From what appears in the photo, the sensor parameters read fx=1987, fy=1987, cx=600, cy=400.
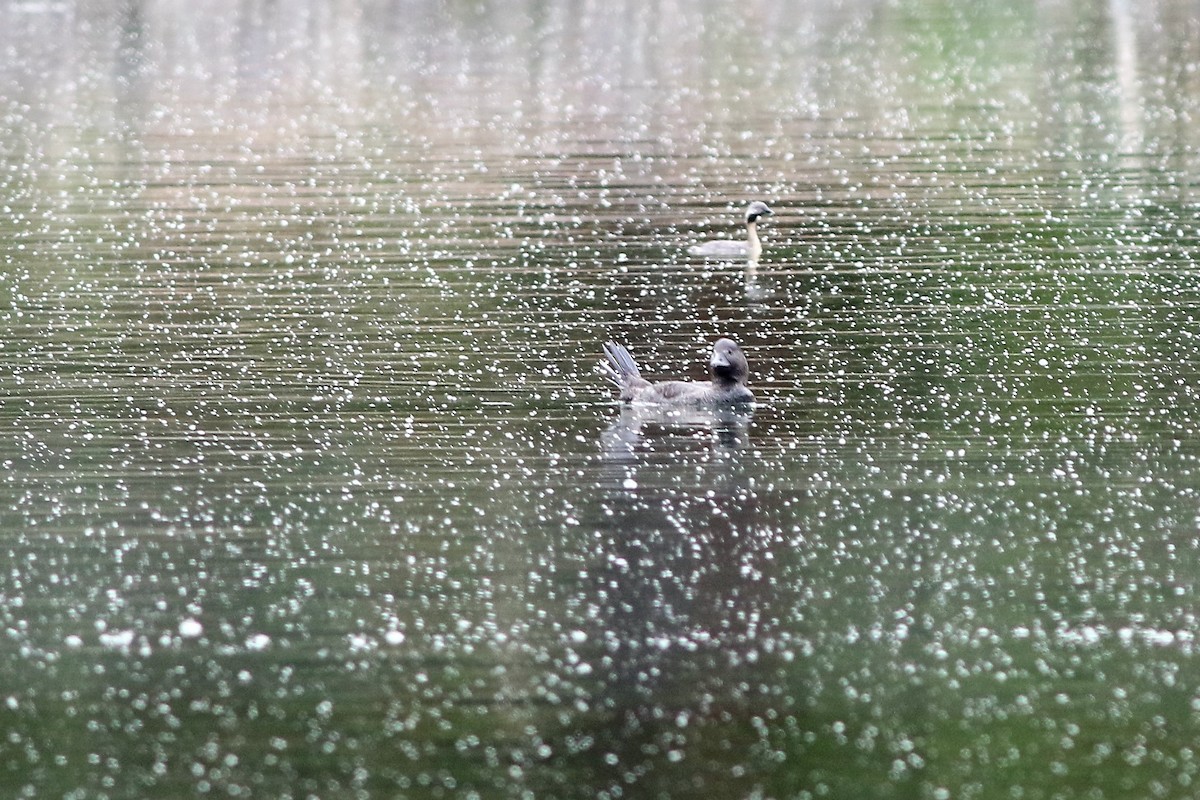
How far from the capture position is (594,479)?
13.1 meters

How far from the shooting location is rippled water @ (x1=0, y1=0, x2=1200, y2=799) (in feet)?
29.5

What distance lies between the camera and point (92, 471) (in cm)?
1348

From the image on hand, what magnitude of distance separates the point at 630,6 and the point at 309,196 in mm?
43293

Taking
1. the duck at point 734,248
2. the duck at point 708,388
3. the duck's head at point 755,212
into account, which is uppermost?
the duck at point 708,388

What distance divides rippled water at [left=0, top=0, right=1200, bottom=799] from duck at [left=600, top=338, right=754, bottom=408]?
235 millimetres

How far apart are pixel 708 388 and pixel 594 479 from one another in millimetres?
2285

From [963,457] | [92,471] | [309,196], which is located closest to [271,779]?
[92,471]

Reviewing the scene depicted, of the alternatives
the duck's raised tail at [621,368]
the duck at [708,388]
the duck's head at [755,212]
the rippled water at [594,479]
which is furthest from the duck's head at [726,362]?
the duck's head at [755,212]

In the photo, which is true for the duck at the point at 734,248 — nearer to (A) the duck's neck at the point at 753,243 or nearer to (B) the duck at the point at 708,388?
(A) the duck's neck at the point at 753,243

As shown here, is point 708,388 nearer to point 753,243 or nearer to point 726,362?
point 726,362

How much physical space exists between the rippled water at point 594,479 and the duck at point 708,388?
235 mm

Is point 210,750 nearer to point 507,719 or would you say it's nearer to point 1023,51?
point 507,719

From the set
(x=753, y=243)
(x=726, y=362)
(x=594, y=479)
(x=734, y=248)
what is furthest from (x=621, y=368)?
(x=753, y=243)

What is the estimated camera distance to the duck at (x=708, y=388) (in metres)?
15.1
